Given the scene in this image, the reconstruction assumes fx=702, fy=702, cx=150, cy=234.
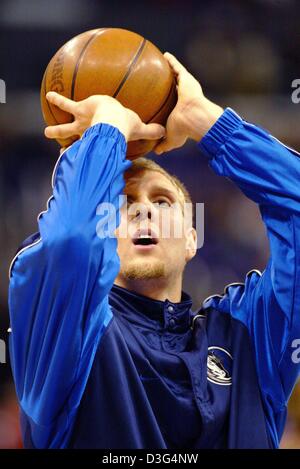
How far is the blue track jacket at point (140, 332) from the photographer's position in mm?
1682

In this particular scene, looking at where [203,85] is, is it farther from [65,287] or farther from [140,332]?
[65,287]

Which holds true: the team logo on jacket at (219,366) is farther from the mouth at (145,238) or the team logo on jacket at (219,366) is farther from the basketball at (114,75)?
the basketball at (114,75)

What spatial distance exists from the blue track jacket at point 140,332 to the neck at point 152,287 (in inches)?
1.9

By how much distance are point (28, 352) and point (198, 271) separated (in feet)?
7.31

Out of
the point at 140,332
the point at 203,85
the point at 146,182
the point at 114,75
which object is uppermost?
the point at 203,85

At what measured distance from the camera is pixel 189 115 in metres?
2.00

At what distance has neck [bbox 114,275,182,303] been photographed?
6.99 feet

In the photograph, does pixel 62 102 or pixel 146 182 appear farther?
pixel 146 182

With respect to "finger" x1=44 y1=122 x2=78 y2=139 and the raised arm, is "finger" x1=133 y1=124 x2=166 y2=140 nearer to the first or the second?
the raised arm

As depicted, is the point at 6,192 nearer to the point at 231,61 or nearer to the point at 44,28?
the point at 44,28

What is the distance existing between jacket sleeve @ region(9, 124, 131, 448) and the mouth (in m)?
0.36

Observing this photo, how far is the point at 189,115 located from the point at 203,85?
2181mm

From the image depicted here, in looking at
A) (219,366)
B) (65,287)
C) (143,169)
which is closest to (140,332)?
(219,366)

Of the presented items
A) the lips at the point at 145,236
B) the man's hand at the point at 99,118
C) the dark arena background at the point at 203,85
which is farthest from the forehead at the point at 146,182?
the dark arena background at the point at 203,85
